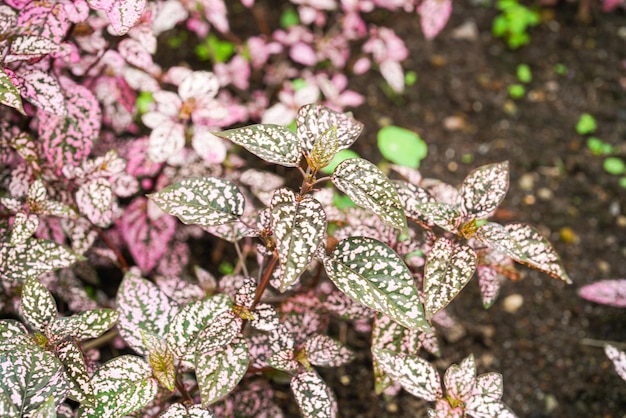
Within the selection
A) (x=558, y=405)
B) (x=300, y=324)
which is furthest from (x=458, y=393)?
(x=558, y=405)

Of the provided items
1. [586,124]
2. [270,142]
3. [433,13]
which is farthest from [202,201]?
[586,124]

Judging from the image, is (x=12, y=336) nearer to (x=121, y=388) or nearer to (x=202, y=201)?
(x=121, y=388)

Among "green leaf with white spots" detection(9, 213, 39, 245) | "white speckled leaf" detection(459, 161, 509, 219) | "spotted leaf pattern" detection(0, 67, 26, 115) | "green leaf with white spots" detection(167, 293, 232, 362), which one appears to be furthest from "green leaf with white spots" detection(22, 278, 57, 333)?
"white speckled leaf" detection(459, 161, 509, 219)

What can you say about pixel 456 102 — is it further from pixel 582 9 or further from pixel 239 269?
pixel 239 269

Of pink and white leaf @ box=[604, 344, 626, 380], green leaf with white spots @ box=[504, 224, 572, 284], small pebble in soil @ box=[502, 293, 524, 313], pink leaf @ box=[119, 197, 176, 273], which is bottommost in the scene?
small pebble in soil @ box=[502, 293, 524, 313]

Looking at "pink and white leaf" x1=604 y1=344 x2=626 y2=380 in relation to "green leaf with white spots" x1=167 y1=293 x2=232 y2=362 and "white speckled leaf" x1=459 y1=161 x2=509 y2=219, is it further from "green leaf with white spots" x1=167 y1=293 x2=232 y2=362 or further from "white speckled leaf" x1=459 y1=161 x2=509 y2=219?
"green leaf with white spots" x1=167 y1=293 x2=232 y2=362

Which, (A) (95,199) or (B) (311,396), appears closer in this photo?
(B) (311,396)
